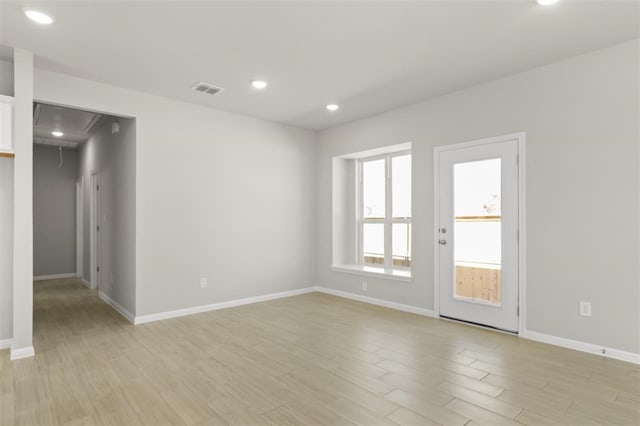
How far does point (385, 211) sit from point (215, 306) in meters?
2.82

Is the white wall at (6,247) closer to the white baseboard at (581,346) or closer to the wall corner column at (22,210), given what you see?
the wall corner column at (22,210)

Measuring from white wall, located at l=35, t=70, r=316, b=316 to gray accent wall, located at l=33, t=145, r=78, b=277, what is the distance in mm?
4324

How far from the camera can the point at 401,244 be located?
17.4 feet

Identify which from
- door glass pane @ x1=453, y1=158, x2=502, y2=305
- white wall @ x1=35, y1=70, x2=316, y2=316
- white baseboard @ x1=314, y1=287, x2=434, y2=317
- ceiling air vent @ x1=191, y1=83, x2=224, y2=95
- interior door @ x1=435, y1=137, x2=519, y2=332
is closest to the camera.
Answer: interior door @ x1=435, y1=137, x2=519, y2=332

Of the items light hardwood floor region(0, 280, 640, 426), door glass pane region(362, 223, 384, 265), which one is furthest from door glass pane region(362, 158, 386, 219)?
light hardwood floor region(0, 280, 640, 426)

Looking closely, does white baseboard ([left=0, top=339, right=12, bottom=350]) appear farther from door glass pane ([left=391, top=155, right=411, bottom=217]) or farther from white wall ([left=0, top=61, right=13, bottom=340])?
door glass pane ([left=391, top=155, right=411, bottom=217])

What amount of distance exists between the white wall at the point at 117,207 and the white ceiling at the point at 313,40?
1.03 metres

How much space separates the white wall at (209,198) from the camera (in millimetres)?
4219

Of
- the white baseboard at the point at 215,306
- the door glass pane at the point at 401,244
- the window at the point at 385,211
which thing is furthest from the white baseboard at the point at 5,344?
the door glass pane at the point at 401,244

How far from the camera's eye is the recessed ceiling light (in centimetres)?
259

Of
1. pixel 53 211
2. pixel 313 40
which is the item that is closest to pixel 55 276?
pixel 53 211

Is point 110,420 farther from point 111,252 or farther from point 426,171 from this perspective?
point 426,171

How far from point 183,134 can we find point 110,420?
3.36 m

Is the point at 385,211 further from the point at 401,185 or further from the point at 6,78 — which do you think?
the point at 6,78
